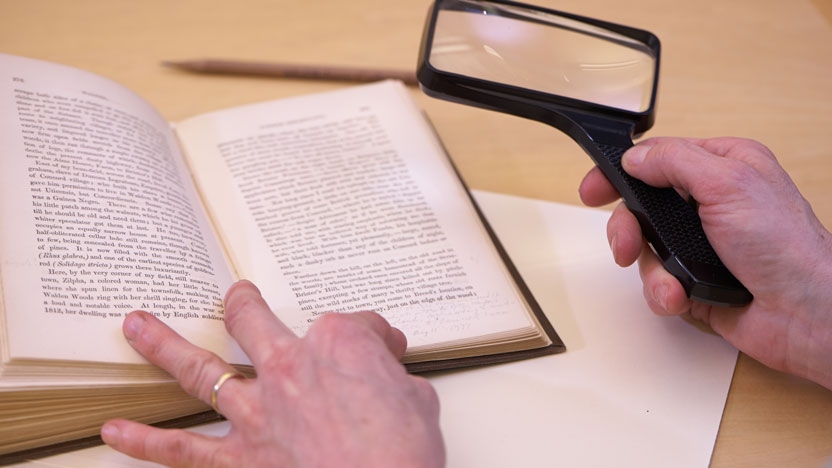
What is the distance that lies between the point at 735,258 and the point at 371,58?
29.1 inches

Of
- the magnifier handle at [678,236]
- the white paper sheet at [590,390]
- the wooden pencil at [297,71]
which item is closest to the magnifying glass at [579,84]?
the magnifier handle at [678,236]

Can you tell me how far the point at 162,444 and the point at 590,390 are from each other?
0.45 meters

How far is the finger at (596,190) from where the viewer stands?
1.00m

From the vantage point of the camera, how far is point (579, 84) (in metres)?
0.95

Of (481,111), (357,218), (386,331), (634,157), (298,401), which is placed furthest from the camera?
(481,111)

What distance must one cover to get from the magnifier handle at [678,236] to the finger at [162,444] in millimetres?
503

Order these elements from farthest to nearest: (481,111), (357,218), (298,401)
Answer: (481,111) → (357,218) → (298,401)

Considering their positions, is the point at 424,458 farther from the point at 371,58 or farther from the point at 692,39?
the point at 692,39

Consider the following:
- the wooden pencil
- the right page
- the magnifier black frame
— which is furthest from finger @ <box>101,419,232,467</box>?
the wooden pencil

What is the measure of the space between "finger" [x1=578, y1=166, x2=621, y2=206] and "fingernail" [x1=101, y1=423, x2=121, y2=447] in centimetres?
62

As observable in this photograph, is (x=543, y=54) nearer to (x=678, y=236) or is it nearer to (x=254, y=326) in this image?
(x=678, y=236)

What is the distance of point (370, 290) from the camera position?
893 mm

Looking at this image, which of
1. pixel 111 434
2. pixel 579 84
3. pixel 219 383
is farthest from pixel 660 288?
pixel 111 434

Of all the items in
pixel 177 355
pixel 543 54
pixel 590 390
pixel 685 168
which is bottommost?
pixel 590 390
